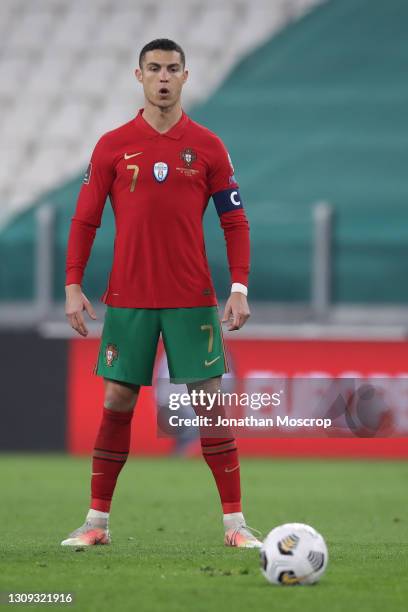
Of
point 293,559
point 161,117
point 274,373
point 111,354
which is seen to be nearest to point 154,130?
point 161,117

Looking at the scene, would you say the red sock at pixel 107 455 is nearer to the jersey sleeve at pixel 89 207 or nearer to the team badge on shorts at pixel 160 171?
the jersey sleeve at pixel 89 207

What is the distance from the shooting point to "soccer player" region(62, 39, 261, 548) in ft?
18.2

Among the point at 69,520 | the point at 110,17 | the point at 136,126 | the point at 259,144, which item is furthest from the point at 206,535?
the point at 110,17

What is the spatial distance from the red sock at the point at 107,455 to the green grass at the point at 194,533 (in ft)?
0.76

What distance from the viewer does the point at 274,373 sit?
1291 cm

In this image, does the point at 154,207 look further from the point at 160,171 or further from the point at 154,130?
the point at 154,130

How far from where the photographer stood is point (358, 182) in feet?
51.0

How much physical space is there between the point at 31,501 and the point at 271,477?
8.57 feet

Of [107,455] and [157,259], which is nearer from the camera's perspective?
[157,259]

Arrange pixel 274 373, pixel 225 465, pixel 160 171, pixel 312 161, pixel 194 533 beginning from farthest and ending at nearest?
pixel 312 161
pixel 274 373
pixel 194 533
pixel 225 465
pixel 160 171

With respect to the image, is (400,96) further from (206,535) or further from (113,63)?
(206,535)

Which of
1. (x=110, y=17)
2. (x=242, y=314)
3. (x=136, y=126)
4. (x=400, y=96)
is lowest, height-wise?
(x=242, y=314)

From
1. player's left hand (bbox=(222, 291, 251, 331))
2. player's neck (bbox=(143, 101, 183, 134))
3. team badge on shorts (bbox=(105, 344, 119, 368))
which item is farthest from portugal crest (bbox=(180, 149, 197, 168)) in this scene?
team badge on shorts (bbox=(105, 344, 119, 368))

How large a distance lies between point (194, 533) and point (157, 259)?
5.80 ft
